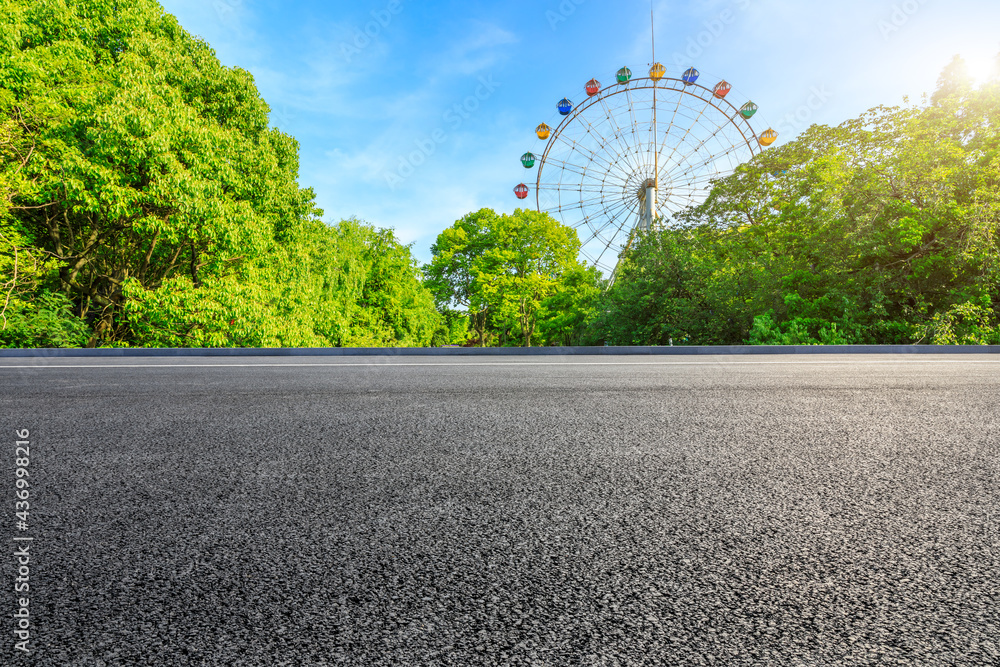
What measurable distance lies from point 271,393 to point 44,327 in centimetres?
1409

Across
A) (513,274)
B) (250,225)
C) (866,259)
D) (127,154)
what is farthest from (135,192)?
(513,274)

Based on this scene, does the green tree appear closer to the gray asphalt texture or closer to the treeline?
the treeline

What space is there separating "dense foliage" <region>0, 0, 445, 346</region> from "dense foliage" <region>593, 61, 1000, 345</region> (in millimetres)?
11991

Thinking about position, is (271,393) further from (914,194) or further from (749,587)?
(914,194)

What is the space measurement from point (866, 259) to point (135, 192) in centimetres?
2052

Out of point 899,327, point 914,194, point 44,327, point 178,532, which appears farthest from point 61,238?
point 914,194

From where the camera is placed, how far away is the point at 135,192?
45.3ft

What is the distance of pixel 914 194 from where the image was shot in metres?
14.7

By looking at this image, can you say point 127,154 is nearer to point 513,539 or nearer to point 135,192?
point 135,192

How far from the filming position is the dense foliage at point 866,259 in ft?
43.9

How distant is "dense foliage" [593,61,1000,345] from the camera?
13367 mm

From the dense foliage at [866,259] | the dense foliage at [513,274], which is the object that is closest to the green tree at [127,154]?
the dense foliage at [866,259]

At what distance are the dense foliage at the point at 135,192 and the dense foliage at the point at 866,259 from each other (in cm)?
1199

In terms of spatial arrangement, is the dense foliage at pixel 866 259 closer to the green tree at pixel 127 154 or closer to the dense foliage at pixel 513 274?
the green tree at pixel 127 154
